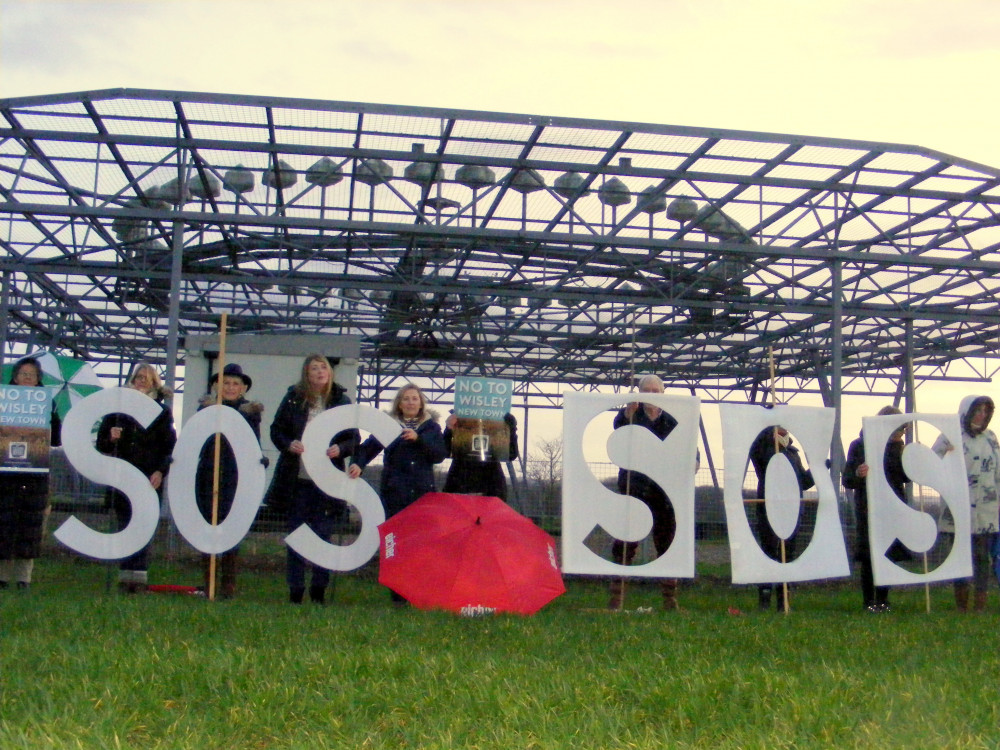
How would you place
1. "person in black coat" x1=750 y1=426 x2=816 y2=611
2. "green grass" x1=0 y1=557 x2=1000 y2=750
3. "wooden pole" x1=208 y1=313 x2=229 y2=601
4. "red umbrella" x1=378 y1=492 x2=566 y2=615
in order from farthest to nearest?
"person in black coat" x1=750 y1=426 x2=816 y2=611
"wooden pole" x1=208 y1=313 x2=229 y2=601
"red umbrella" x1=378 y1=492 x2=566 y2=615
"green grass" x1=0 y1=557 x2=1000 y2=750

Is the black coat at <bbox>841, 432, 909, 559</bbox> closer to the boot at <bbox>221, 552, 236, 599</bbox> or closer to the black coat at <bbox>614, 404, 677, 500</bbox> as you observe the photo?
the black coat at <bbox>614, 404, 677, 500</bbox>

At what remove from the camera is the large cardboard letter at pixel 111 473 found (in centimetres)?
855

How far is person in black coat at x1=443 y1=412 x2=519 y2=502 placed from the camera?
29.4 feet

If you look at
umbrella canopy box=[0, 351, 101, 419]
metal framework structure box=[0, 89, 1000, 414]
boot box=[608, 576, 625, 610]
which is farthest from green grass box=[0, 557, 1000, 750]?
umbrella canopy box=[0, 351, 101, 419]

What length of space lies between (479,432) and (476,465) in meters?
0.27

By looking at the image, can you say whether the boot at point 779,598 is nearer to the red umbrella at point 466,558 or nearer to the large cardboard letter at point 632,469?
the large cardboard letter at point 632,469

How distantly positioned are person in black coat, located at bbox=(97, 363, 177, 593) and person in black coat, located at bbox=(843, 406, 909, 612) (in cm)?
569

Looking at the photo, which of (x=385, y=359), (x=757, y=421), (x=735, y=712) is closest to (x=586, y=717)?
(x=735, y=712)

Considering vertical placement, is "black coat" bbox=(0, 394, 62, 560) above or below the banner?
below

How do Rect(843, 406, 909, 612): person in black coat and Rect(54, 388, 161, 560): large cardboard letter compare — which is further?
Rect(843, 406, 909, 612): person in black coat

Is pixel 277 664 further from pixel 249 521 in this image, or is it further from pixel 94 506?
pixel 94 506

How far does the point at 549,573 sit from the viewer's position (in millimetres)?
8000

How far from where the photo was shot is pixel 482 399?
893 centimetres

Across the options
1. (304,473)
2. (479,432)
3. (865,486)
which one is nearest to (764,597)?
(865,486)
